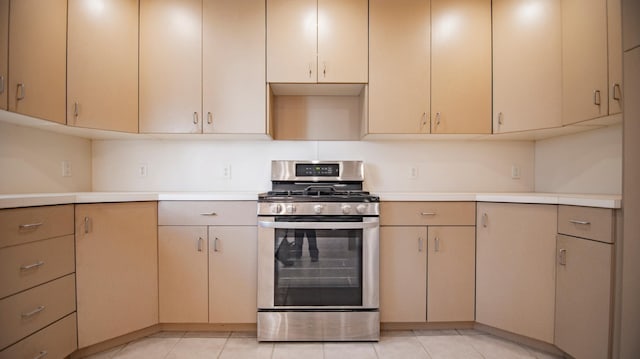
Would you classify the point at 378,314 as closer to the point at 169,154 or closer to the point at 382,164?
the point at 382,164

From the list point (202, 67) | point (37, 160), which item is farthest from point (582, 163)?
point (37, 160)

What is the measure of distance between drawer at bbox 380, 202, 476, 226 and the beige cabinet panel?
6.67 feet

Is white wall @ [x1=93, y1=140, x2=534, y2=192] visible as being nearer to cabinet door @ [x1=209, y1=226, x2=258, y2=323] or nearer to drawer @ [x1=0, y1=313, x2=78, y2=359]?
cabinet door @ [x1=209, y1=226, x2=258, y2=323]

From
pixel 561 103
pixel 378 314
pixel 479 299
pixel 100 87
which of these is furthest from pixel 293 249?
pixel 561 103

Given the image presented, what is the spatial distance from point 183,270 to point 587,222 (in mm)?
2295

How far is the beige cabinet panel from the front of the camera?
1.45m

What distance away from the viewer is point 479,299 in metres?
2.07

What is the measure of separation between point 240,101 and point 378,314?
5.52ft

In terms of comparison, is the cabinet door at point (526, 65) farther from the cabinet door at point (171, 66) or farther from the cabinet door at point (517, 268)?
the cabinet door at point (171, 66)

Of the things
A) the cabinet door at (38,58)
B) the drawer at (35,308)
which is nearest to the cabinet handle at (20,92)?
the cabinet door at (38,58)

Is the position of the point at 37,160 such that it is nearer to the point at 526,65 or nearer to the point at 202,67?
the point at 202,67

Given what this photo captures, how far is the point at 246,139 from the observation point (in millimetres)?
2510

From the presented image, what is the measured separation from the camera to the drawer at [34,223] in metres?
1.40

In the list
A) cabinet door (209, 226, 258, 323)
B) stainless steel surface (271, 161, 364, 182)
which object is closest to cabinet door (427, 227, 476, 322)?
stainless steel surface (271, 161, 364, 182)
